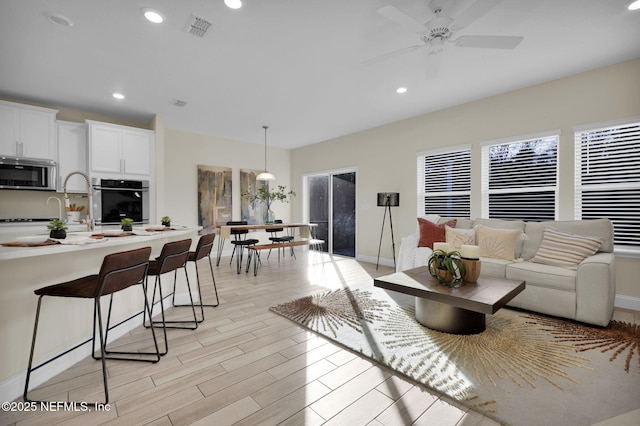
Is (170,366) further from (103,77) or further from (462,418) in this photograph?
(103,77)

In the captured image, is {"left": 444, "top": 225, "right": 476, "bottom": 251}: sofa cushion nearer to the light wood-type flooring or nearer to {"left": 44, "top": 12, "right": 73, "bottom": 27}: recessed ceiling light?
the light wood-type flooring

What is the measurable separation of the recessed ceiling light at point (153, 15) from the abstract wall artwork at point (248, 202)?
14.6 feet

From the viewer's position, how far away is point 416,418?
1.53 metres

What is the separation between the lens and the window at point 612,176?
3270mm

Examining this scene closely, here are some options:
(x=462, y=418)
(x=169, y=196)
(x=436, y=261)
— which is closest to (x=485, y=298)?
(x=436, y=261)

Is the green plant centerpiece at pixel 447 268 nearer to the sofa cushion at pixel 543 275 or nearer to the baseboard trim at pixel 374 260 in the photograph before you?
the sofa cushion at pixel 543 275

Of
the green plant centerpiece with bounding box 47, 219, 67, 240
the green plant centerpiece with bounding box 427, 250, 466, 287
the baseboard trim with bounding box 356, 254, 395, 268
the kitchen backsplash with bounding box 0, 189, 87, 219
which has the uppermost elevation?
the kitchen backsplash with bounding box 0, 189, 87, 219

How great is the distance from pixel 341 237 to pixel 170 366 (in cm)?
510

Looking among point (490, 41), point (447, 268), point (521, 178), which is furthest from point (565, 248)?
point (490, 41)

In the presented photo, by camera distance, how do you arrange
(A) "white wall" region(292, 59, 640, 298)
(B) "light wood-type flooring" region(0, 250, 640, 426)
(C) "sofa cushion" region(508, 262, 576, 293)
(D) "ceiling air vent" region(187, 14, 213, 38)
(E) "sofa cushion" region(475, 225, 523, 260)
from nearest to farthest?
(B) "light wood-type flooring" region(0, 250, 640, 426)
(D) "ceiling air vent" region(187, 14, 213, 38)
(C) "sofa cushion" region(508, 262, 576, 293)
(A) "white wall" region(292, 59, 640, 298)
(E) "sofa cushion" region(475, 225, 523, 260)

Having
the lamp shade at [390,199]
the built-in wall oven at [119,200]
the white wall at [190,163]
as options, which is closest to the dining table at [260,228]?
the white wall at [190,163]

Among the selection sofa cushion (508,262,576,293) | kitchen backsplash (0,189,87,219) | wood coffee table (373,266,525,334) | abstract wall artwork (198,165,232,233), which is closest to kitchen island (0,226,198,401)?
wood coffee table (373,266,525,334)

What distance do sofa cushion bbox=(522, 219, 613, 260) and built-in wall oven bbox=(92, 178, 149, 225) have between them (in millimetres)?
5892

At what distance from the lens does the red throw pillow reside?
13.4 ft
